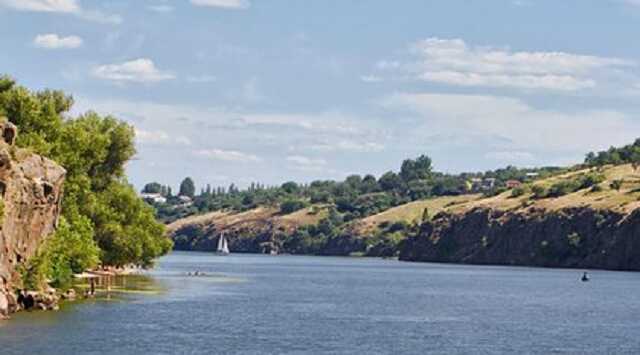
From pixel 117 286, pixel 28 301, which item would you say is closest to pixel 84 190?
pixel 117 286

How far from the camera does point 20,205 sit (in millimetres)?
105750

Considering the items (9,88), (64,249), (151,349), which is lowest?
(151,349)

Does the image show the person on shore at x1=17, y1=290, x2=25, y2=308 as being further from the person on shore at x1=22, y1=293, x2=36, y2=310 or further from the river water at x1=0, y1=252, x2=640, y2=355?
the river water at x1=0, y1=252, x2=640, y2=355

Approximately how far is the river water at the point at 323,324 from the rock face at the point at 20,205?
4.48 metres

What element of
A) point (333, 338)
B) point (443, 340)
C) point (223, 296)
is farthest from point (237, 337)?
point (223, 296)

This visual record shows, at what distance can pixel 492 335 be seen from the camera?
347 ft

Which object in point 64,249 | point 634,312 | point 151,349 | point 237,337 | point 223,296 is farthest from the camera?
point 223,296

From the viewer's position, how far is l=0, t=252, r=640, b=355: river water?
91875 millimetres

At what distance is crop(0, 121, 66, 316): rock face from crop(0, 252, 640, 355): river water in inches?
176

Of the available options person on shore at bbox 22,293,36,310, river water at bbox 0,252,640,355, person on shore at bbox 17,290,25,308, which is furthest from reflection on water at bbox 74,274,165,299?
person on shore at bbox 17,290,25,308

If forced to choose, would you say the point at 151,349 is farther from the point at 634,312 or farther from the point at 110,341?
the point at 634,312

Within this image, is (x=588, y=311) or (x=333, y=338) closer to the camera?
(x=333, y=338)

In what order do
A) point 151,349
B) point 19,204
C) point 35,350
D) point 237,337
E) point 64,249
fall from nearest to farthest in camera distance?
A: 1. point 35,350
2. point 151,349
3. point 237,337
4. point 19,204
5. point 64,249

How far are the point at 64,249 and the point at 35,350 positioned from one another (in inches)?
1679
